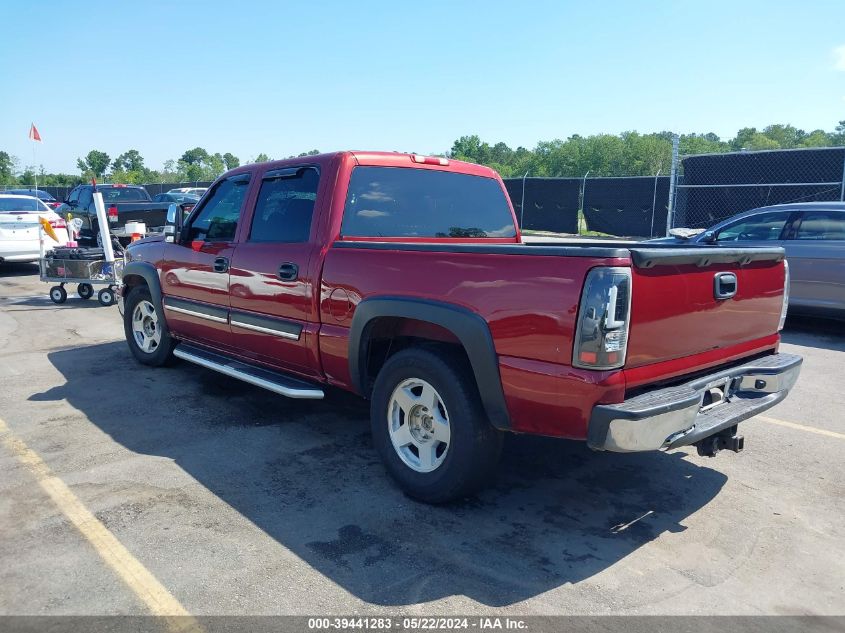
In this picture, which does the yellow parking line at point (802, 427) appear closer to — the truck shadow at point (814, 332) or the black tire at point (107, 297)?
the truck shadow at point (814, 332)

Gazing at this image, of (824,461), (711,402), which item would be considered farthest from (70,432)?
(824,461)

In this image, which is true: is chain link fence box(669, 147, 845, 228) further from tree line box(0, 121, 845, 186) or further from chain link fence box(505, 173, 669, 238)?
tree line box(0, 121, 845, 186)

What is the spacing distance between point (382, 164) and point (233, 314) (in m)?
→ 1.65

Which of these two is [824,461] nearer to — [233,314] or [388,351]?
[388,351]

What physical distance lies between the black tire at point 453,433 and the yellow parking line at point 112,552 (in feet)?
4.60

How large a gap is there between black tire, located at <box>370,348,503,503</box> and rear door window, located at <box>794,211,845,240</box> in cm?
708

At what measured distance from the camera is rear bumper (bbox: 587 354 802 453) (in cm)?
295

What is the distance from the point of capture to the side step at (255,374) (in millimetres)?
4441

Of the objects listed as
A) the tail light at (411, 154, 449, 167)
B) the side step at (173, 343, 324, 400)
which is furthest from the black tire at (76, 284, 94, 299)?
the tail light at (411, 154, 449, 167)

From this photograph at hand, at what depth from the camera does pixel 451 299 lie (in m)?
3.48

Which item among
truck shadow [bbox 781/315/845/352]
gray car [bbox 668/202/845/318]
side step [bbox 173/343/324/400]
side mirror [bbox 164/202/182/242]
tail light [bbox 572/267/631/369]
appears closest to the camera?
tail light [bbox 572/267/631/369]

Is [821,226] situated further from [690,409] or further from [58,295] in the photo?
[58,295]

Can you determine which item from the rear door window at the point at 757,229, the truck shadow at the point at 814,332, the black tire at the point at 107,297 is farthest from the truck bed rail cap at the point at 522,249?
the black tire at the point at 107,297

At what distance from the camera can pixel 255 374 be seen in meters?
4.88
